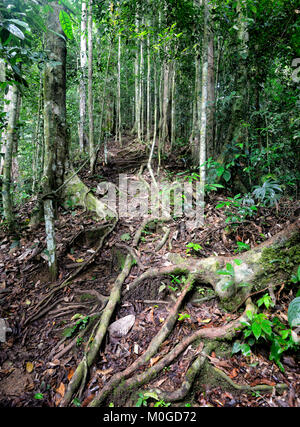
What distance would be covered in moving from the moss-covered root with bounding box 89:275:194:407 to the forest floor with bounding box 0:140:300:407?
3.0 inches

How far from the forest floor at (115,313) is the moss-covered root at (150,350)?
0.25 feet

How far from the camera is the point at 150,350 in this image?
7.77 feet

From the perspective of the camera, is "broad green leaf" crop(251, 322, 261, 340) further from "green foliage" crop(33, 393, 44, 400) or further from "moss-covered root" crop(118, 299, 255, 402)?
"green foliage" crop(33, 393, 44, 400)

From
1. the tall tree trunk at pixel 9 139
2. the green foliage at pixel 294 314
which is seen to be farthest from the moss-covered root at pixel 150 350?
the tall tree trunk at pixel 9 139

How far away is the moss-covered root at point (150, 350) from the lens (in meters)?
2.09

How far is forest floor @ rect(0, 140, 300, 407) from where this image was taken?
6.73 feet

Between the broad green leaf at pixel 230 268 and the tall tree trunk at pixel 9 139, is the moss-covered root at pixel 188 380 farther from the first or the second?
the tall tree trunk at pixel 9 139

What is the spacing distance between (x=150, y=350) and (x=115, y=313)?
0.72 metres

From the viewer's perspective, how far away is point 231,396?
191cm

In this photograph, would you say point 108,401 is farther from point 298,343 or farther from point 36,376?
point 298,343

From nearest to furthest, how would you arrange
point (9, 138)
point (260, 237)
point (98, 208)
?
point (260, 237)
point (9, 138)
point (98, 208)
